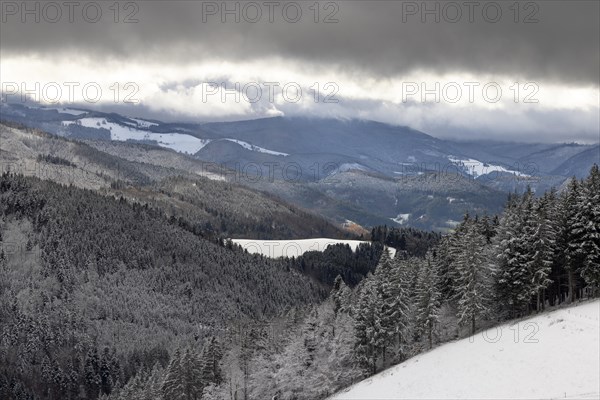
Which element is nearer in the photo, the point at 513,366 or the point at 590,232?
the point at 513,366

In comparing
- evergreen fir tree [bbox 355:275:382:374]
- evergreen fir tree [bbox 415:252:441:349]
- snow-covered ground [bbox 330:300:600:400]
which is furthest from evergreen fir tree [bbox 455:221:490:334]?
evergreen fir tree [bbox 355:275:382:374]

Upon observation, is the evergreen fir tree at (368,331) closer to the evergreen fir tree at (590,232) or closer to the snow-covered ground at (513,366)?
the snow-covered ground at (513,366)

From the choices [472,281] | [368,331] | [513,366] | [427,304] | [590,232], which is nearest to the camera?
[513,366]

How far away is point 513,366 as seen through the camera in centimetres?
4781

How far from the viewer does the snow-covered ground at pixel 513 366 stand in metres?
42.1

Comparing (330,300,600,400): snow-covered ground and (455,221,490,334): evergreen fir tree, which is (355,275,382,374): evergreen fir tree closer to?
(330,300,600,400): snow-covered ground

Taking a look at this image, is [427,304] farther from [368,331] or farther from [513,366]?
[513,366]

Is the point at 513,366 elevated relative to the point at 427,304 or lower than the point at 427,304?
elevated

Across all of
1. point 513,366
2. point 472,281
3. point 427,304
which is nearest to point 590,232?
point 472,281

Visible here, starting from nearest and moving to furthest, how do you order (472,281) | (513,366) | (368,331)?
(513,366), (472,281), (368,331)

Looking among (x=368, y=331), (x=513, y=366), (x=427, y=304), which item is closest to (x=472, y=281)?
(x=427, y=304)

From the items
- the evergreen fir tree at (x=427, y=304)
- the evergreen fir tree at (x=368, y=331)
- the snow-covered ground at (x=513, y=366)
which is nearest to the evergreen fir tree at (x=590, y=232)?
the snow-covered ground at (x=513, y=366)

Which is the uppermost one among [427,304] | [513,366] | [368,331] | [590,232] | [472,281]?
[590,232]

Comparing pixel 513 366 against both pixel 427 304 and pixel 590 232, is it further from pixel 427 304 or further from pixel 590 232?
pixel 590 232
